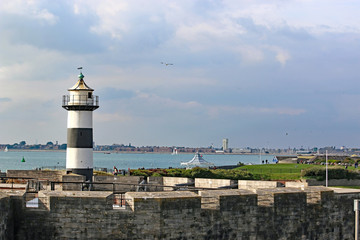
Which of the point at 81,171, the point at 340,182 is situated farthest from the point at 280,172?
the point at 81,171

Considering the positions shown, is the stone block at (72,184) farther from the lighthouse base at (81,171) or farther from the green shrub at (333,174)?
the green shrub at (333,174)

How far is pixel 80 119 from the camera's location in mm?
28297

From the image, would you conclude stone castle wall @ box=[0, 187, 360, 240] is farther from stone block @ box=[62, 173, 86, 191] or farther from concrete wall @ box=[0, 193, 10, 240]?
stone block @ box=[62, 173, 86, 191]

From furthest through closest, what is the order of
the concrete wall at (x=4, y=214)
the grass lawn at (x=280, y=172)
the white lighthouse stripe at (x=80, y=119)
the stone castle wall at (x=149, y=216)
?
the grass lawn at (x=280, y=172)
the white lighthouse stripe at (x=80, y=119)
the stone castle wall at (x=149, y=216)
the concrete wall at (x=4, y=214)

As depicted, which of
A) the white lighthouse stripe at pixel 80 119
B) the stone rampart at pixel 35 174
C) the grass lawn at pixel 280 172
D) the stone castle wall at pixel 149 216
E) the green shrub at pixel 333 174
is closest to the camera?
the stone castle wall at pixel 149 216

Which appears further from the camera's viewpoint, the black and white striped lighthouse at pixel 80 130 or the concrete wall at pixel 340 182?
the concrete wall at pixel 340 182

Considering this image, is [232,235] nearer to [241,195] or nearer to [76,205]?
[241,195]

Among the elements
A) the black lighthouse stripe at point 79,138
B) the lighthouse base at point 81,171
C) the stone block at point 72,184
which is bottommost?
the stone block at point 72,184

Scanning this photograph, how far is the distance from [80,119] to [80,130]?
62cm

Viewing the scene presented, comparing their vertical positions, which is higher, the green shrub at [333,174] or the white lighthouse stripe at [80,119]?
the white lighthouse stripe at [80,119]

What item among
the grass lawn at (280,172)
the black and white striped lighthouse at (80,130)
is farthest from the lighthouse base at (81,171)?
the grass lawn at (280,172)

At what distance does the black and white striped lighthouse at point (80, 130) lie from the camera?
28.1 m

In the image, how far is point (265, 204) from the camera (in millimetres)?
16578

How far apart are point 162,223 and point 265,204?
Result: 13.2ft
